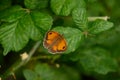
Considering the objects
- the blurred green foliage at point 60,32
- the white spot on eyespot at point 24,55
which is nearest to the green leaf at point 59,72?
the blurred green foliage at point 60,32

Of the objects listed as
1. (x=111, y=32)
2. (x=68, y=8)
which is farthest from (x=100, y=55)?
(x=68, y=8)

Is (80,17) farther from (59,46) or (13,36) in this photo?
(13,36)

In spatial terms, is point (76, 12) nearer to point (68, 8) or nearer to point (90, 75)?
point (68, 8)

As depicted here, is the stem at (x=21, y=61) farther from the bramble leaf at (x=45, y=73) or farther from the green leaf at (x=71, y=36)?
the green leaf at (x=71, y=36)

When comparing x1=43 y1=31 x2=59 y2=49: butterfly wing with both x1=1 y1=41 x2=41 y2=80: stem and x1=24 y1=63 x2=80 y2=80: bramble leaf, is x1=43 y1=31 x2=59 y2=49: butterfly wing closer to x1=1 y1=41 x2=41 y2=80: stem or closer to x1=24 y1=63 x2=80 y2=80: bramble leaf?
x1=24 y1=63 x2=80 y2=80: bramble leaf

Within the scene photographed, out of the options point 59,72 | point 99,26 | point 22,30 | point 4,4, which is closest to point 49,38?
point 22,30

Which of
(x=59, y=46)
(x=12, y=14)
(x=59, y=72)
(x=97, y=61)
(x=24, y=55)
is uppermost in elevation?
(x=12, y=14)

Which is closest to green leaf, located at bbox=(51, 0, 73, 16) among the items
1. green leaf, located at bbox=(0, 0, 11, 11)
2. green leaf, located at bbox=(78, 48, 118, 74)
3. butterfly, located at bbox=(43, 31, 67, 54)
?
butterfly, located at bbox=(43, 31, 67, 54)
